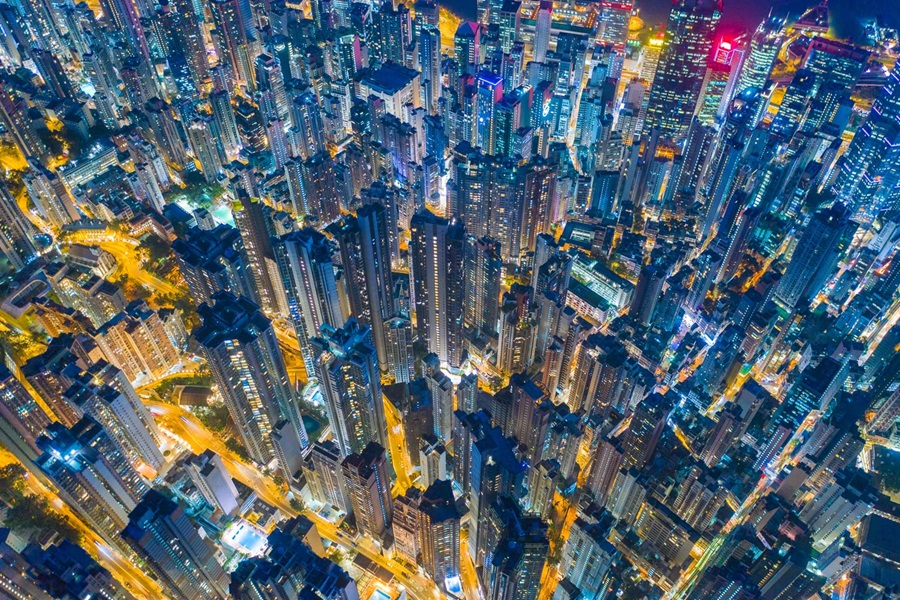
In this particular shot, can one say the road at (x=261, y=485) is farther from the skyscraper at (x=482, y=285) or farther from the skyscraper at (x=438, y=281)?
the skyscraper at (x=482, y=285)

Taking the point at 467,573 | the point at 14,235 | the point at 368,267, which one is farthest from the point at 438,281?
the point at 14,235

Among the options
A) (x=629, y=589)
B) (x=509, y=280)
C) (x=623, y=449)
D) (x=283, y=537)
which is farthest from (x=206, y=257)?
(x=629, y=589)

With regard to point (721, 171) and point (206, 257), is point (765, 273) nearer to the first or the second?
point (721, 171)

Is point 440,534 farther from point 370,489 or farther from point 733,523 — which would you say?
point 733,523

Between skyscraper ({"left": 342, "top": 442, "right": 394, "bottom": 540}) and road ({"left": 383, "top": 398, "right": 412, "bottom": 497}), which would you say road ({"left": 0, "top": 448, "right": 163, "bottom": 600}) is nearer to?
skyscraper ({"left": 342, "top": 442, "right": 394, "bottom": 540})

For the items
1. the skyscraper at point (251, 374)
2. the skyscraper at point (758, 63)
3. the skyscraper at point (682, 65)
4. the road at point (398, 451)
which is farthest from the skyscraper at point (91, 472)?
the skyscraper at point (758, 63)

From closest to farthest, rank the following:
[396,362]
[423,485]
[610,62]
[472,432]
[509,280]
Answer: [472,432] → [423,485] → [396,362] → [509,280] → [610,62]

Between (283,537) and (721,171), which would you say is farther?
(721,171)
